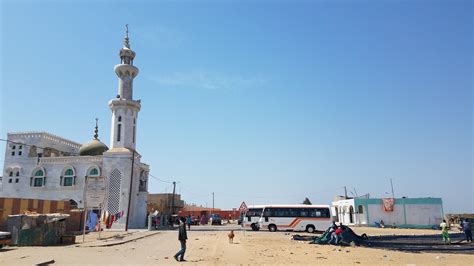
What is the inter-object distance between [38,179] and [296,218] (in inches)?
1189

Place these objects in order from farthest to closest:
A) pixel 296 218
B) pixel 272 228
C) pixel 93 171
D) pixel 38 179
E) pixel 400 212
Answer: pixel 400 212
pixel 38 179
pixel 93 171
pixel 272 228
pixel 296 218

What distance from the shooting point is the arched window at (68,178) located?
139ft

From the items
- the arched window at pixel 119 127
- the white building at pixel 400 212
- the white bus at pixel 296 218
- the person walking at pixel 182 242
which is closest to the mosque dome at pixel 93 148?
the arched window at pixel 119 127

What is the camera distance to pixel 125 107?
43.8 m

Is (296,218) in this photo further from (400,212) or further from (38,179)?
(38,179)

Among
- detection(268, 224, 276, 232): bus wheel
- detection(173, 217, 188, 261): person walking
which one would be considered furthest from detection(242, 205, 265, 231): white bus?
detection(173, 217, 188, 261): person walking

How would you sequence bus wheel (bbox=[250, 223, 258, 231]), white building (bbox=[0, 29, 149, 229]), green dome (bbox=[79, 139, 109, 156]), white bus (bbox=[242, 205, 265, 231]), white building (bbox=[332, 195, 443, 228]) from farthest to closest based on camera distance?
green dome (bbox=[79, 139, 109, 156])
white building (bbox=[332, 195, 443, 228])
white building (bbox=[0, 29, 149, 229])
bus wheel (bbox=[250, 223, 258, 231])
white bus (bbox=[242, 205, 265, 231])

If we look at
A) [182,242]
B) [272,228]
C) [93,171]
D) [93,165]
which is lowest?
[272,228]

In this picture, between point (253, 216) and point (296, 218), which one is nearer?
point (296, 218)

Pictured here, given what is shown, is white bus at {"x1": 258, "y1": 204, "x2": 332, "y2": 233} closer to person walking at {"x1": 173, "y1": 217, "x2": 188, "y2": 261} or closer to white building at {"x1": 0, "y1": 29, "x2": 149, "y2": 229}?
white building at {"x1": 0, "y1": 29, "x2": 149, "y2": 229}

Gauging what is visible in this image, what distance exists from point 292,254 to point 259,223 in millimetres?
19611

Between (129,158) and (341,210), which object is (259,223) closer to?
(129,158)

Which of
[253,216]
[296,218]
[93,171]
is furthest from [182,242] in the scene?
[93,171]

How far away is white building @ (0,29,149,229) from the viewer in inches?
1592
